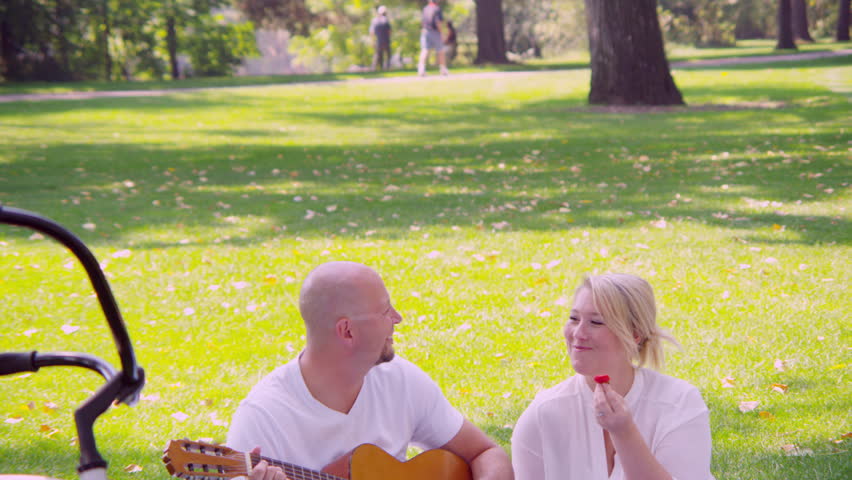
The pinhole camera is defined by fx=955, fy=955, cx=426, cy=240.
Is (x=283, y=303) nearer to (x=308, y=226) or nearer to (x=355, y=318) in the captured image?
(x=308, y=226)

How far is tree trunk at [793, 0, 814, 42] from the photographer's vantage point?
37844 millimetres

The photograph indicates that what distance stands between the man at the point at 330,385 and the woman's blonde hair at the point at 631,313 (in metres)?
0.60

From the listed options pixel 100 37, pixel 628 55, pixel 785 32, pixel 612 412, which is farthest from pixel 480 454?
pixel 785 32

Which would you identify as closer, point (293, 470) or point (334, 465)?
point (293, 470)

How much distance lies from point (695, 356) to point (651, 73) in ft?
39.0

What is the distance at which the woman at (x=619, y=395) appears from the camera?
2760 mm

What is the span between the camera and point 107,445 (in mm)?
4250

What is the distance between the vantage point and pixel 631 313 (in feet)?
9.23

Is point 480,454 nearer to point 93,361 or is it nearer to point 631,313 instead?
point 631,313

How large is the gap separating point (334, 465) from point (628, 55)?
46.4 ft

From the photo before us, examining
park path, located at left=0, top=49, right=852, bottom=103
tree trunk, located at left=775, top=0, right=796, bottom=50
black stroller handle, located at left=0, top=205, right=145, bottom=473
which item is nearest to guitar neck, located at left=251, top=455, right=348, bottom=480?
black stroller handle, located at left=0, top=205, right=145, bottom=473

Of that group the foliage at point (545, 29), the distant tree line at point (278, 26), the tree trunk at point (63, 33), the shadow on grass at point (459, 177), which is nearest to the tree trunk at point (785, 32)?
the distant tree line at point (278, 26)

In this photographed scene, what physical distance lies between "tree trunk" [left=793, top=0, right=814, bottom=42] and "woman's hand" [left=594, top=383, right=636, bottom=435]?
38.7 metres

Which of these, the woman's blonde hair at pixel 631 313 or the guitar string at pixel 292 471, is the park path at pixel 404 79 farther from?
the woman's blonde hair at pixel 631 313
